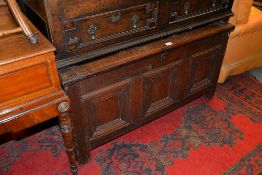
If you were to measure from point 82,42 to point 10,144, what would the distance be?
1196 millimetres

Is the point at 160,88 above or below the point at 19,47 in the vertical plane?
below

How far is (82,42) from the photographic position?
1342 mm

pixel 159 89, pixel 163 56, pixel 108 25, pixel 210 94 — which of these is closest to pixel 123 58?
pixel 108 25

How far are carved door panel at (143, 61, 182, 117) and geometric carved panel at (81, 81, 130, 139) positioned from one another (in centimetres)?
17

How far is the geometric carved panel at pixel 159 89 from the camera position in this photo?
175 cm

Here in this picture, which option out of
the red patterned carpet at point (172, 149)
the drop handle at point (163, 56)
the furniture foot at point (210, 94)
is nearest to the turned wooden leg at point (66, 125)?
the red patterned carpet at point (172, 149)

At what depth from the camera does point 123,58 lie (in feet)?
4.91

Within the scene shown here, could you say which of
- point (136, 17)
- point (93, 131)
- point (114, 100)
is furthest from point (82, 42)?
point (93, 131)

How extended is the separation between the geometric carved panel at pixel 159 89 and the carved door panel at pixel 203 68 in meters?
0.20

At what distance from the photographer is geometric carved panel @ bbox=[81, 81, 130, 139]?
1542 mm

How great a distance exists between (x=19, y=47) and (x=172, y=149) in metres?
1.36

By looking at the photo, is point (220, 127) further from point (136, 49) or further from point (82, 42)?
point (82, 42)

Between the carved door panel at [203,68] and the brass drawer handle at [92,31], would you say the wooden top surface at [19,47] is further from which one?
the carved door panel at [203,68]

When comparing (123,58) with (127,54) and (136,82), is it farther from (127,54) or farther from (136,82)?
(136,82)
